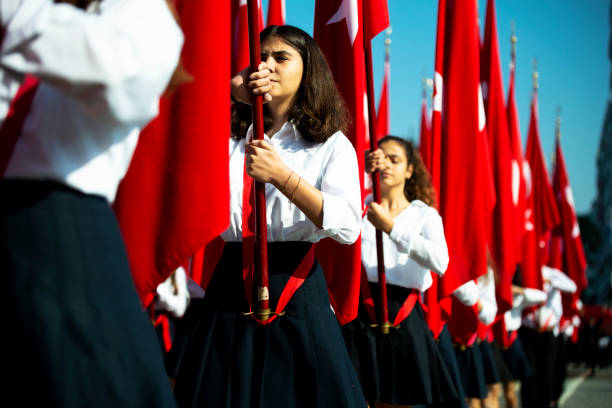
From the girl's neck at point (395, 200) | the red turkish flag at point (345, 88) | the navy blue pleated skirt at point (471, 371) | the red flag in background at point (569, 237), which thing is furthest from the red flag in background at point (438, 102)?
the red flag in background at point (569, 237)

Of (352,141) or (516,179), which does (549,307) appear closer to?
(516,179)

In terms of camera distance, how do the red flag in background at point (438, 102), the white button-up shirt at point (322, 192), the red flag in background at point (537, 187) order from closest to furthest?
the white button-up shirt at point (322, 192) < the red flag in background at point (438, 102) < the red flag in background at point (537, 187)

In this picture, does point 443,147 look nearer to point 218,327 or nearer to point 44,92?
point 218,327

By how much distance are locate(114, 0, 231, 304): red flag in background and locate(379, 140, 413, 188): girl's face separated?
2.49 m

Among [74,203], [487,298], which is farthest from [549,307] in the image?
[74,203]

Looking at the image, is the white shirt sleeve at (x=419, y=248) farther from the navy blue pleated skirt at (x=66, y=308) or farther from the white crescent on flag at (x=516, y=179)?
the white crescent on flag at (x=516, y=179)

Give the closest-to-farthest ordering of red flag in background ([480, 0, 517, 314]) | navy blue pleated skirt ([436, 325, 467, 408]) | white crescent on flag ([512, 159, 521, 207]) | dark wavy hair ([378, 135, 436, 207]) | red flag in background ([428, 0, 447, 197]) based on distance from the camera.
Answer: navy blue pleated skirt ([436, 325, 467, 408]), dark wavy hair ([378, 135, 436, 207]), red flag in background ([428, 0, 447, 197]), red flag in background ([480, 0, 517, 314]), white crescent on flag ([512, 159, 521, 207])

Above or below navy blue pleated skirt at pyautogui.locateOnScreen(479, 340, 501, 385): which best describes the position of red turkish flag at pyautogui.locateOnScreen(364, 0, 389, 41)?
above

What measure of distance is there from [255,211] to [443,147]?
3839 millimetres

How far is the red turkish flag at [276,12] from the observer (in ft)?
20.1

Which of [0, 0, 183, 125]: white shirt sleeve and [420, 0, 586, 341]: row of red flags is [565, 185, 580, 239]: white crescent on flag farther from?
[0, 0, 183, 125]: white shirt sleeve

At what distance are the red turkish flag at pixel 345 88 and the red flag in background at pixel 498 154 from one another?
3909mm

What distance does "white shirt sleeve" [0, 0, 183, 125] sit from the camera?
152cm

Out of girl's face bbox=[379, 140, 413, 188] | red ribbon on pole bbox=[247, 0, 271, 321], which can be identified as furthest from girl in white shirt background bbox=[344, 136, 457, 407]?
red ribbon on pole bbox=[247, 0, 271, 321]
